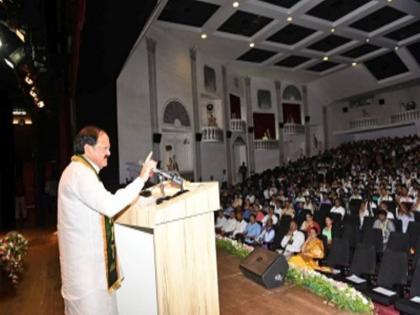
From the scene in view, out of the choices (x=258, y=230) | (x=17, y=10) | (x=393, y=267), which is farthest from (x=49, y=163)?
(x=393, y=267)

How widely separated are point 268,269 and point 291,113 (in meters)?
18.3

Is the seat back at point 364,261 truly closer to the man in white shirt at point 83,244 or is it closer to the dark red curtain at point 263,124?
the man in white shirt at point 83,244

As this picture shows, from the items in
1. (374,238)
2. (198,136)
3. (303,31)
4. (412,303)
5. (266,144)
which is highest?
(303,31)

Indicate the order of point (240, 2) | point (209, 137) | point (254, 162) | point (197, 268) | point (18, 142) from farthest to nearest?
point (254, 162) → point (209, 137) → point (18, 142) → point (240, 2) → point (197, 268)

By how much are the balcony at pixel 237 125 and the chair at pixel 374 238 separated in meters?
11.2

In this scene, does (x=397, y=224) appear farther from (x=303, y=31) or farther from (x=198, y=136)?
(x=303, y=31)

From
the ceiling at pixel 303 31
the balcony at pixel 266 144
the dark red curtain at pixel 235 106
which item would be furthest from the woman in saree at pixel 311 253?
the balcony at pixel 266 144

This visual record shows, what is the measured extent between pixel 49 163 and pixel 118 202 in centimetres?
1006

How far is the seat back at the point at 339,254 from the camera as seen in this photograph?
4.77 m


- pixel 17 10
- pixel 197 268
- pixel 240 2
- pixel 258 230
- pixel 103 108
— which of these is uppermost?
pixel 240 2

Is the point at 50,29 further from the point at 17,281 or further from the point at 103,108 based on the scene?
the point at 17,281

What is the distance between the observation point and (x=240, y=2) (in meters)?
10.6

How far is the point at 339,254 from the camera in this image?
4.85 m

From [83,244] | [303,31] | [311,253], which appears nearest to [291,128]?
[303,31]
